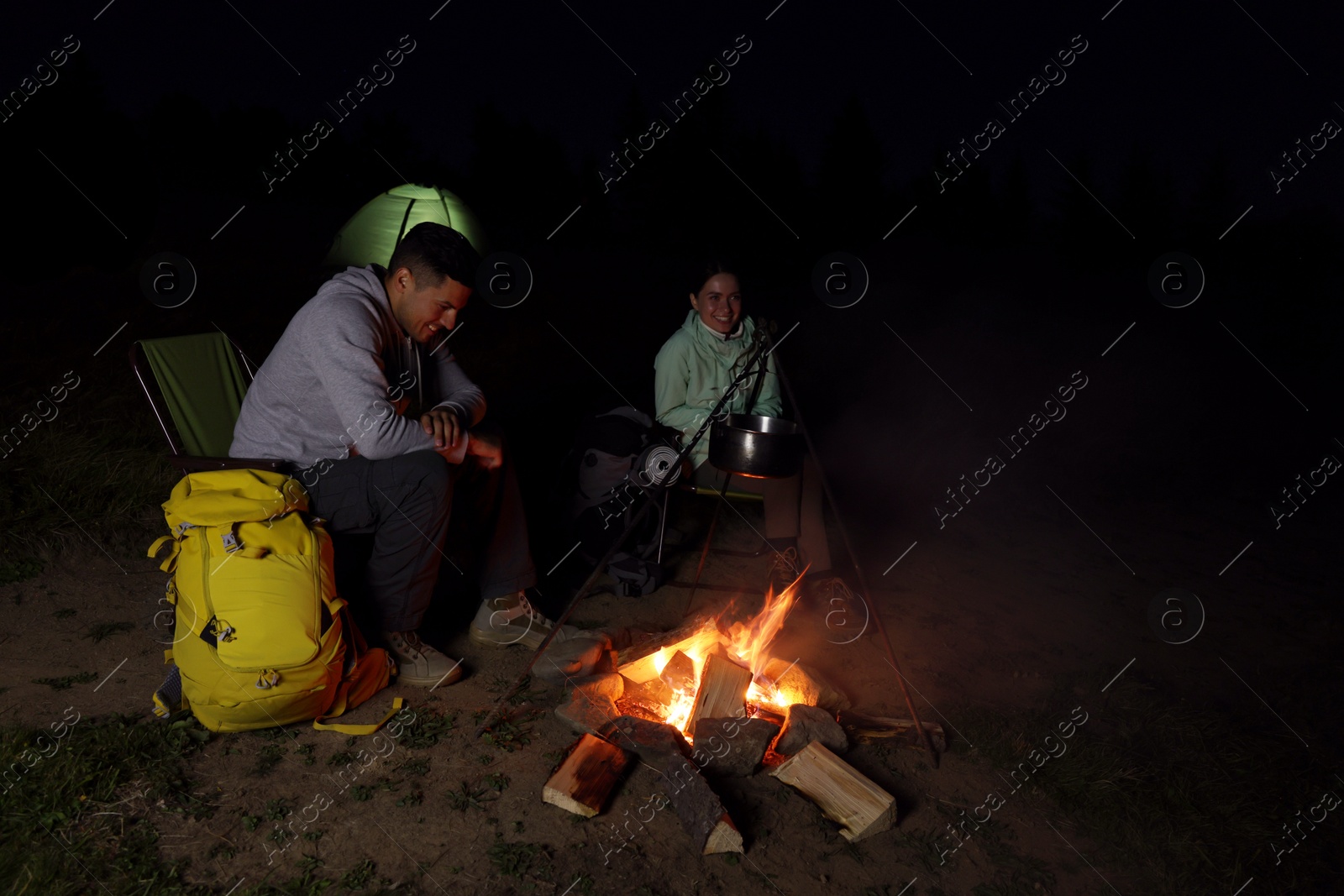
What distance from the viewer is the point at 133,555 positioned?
13.2ft

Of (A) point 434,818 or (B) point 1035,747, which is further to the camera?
(B) point 1035,747

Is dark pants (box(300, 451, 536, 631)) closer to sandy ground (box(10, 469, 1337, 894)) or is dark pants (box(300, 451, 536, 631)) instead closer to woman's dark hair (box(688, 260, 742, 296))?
sandy ground (box(10, 469, 1337, 894))

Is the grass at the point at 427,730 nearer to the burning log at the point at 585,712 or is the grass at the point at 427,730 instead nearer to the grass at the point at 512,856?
the burning log at the point at 585,712

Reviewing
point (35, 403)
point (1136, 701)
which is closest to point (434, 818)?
point (1136, 701)

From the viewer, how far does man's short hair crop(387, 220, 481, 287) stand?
2.91 meters

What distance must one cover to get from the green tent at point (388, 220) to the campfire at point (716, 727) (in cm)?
630

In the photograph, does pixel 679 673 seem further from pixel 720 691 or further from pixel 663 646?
pixel 720 691

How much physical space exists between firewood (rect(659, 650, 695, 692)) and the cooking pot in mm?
803

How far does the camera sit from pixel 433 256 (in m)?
2.90

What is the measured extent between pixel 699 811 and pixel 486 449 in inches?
62.1

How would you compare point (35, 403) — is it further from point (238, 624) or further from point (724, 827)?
point (724, 827)

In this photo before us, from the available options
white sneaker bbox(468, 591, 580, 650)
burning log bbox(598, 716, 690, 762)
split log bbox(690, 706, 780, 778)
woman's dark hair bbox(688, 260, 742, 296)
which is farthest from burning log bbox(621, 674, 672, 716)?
woman's dark hair bbox(688, 260, 742, 296)

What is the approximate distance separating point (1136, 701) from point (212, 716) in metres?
3.62

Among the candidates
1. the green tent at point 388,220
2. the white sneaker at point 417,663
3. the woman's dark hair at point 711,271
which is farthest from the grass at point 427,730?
the green tent at point 388,220
